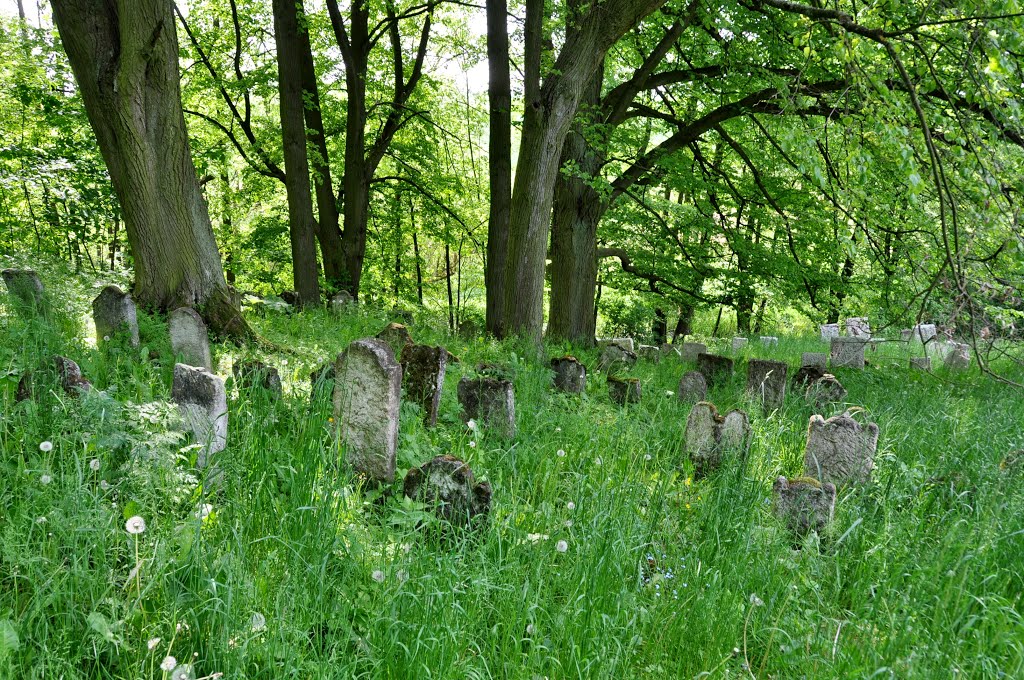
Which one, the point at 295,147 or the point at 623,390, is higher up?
the point at 295,147

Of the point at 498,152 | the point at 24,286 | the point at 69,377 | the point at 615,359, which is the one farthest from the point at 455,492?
the point at 498,152

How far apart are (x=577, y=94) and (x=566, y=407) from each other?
180 inches

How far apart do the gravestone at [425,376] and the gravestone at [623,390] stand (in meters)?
1.98

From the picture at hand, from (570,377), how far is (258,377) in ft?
9.93

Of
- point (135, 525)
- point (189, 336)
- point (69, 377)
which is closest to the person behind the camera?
point (135, 525)

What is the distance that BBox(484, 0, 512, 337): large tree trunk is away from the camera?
10.1 meters

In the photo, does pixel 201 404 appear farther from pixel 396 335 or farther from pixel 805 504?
pixel 805 504

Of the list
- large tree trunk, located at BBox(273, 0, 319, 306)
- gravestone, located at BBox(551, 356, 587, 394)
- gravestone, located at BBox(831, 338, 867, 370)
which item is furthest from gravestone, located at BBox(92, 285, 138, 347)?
gravestone, located at BBox(831, 338, 867, 370)

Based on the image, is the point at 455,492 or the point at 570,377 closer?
the point at 455,492

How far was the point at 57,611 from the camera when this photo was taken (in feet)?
7.21

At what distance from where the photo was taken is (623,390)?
6090 mm

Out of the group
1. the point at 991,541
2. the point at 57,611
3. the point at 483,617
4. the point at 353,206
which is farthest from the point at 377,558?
the point at 353,206

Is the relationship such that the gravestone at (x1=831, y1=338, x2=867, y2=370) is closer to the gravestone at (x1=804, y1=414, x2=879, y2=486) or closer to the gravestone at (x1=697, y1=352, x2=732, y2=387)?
the gravestone at (x1=697, y1=352, x2=732, y2=387)

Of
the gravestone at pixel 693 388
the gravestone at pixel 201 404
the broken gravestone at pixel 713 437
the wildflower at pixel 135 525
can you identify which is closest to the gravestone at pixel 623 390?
the gravestone at pixel 693 388
